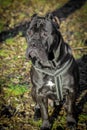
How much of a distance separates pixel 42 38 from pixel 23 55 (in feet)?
9.90

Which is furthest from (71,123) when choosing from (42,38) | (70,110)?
(42,38)

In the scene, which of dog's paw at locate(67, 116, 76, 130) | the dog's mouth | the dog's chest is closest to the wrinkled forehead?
the dog's mouth

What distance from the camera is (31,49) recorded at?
14.2ft

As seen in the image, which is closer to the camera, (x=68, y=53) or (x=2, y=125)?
(x=68, y=53)

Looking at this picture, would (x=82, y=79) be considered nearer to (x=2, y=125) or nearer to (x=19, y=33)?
(x=2, y=125)

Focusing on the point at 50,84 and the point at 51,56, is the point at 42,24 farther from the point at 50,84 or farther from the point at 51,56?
the point at 50,84

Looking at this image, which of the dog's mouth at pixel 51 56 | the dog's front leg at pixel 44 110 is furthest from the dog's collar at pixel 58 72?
the dog's front leg at pixel 44 110

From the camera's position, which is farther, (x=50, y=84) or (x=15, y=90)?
(x=15, y=90)

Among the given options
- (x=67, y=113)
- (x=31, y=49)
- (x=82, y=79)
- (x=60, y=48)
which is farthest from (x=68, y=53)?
(x=82, y=79)

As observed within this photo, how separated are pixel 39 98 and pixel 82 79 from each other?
1.68m

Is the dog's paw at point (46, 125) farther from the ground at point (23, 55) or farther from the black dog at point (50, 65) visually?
the ground at point (23, 55)

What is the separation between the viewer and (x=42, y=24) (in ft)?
14.6

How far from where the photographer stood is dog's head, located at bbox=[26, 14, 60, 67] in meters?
4.34

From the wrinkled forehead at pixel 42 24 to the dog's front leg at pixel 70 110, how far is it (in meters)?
1.15
